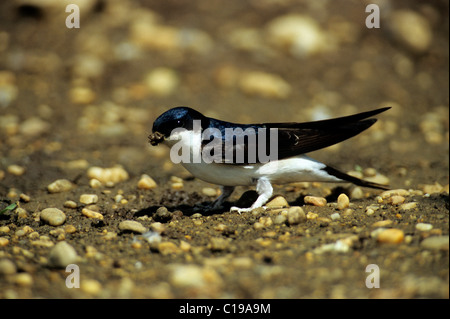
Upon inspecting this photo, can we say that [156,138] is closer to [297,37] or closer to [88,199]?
[88,199]

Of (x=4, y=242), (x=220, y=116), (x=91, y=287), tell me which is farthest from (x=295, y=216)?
(x=220, y=116)

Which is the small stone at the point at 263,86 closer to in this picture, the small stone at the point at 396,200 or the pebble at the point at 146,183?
the pebble at the point at 146,183

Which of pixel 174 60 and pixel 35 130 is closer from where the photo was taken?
pixel 35 130

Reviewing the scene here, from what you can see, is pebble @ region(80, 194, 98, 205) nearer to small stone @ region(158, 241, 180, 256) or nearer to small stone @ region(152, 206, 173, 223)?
small stone @ region(152, 206, 173, 223)

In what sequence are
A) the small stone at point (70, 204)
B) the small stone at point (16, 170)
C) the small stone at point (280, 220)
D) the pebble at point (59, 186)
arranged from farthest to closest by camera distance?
the small stone at point (16, 170)
the pebble at point (59, 186)
the small stone at point (70, 204)
the small stone at point (280, 220)

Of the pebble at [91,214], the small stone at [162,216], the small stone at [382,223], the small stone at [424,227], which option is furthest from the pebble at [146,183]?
the small stone at [424,227]

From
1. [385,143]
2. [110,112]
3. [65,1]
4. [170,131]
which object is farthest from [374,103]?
[65,1]

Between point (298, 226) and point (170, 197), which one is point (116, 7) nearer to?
point (170, 197)
